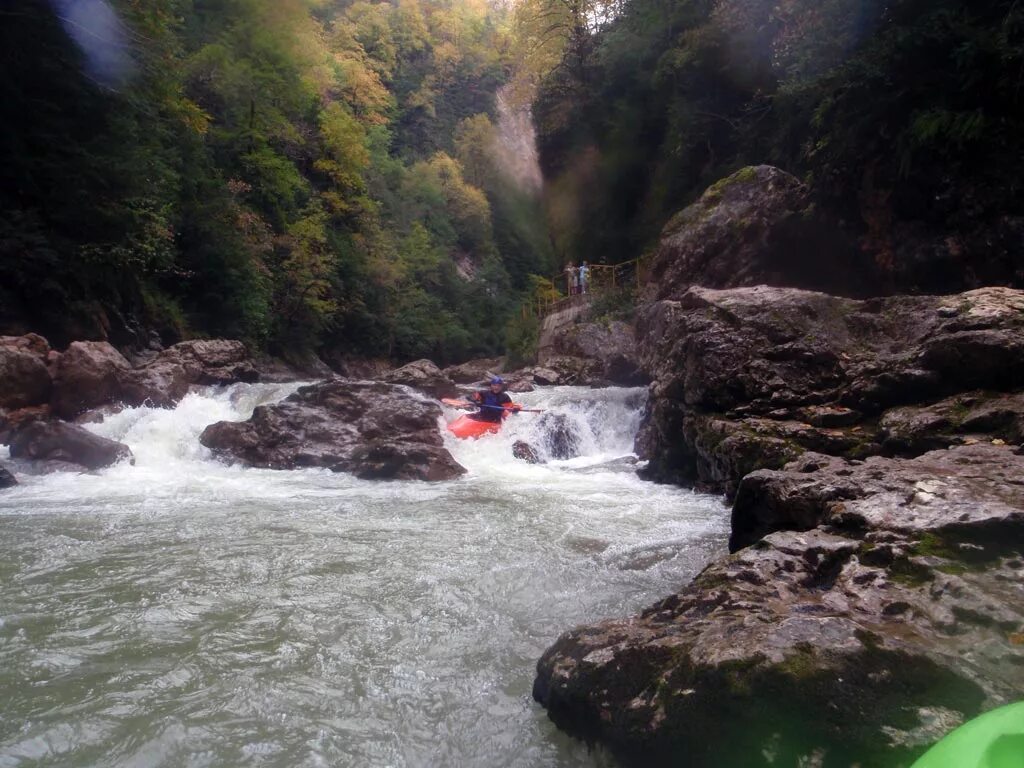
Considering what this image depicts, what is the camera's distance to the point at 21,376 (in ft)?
32.9

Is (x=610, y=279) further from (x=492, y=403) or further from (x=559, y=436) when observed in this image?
(x=492, y=403)

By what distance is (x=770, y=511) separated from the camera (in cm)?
373

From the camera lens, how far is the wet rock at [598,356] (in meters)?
16.8

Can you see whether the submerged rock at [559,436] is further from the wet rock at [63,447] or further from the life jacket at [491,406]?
the wet rock at [63,447]

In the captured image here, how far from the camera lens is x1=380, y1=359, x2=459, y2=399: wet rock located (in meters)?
14.6

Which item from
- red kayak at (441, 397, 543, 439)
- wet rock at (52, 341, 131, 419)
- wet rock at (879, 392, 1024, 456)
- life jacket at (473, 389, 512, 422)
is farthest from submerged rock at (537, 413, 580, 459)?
wet rock at (52, 341, 131, 419)

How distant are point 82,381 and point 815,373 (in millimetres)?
10471

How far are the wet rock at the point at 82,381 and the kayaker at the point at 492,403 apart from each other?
19.3 feet

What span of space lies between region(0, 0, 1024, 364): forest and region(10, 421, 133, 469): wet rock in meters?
4.40

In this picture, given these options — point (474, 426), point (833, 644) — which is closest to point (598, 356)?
point (474, 426)

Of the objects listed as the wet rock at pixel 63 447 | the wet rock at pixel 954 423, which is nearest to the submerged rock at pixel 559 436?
the wet rock at pixel 63 447

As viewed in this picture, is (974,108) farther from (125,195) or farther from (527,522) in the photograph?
(125,195)

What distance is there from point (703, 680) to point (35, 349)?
12.0m

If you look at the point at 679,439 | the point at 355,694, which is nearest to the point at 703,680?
the point at 355,694
